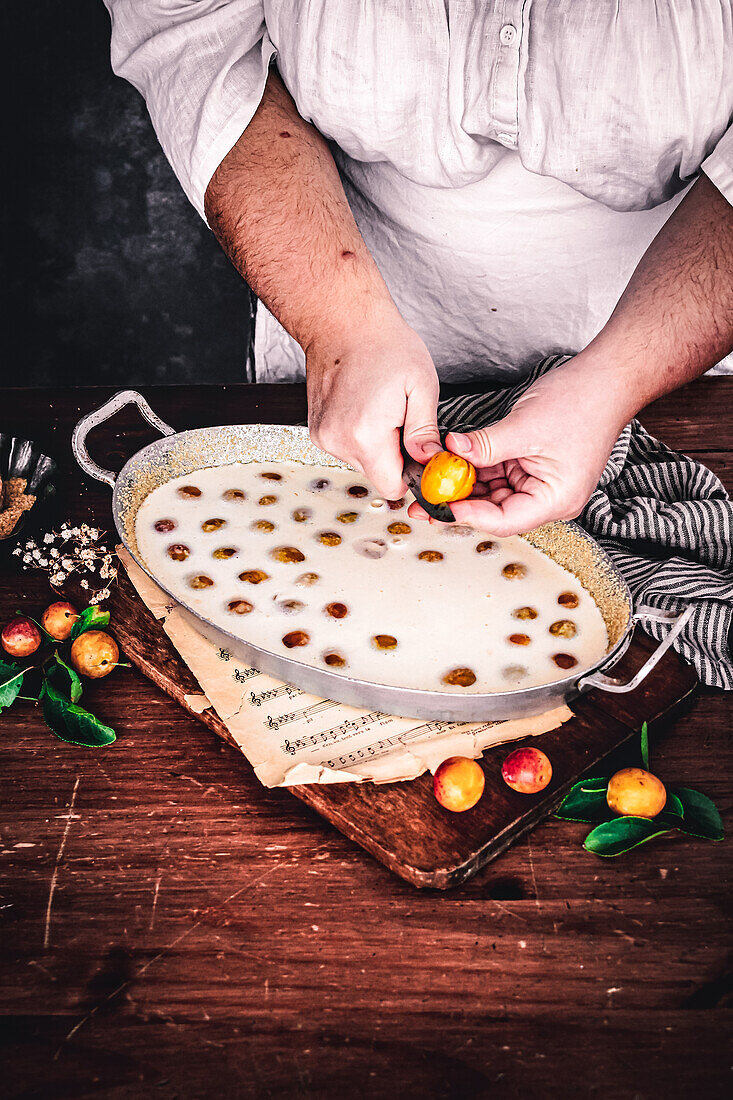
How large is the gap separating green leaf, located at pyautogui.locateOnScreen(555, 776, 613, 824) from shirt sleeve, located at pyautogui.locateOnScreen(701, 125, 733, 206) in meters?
0.69

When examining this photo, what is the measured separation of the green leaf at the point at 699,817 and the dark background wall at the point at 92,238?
7.08 ft

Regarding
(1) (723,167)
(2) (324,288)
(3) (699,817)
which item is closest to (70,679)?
(2) (324,288)

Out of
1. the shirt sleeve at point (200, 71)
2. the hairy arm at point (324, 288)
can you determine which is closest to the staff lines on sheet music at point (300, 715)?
the hairy arm at point (324, 288)

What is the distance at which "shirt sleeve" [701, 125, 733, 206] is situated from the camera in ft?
3.49

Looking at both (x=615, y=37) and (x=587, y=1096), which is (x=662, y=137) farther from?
(x=587, y=1096)

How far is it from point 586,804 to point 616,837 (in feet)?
0.16

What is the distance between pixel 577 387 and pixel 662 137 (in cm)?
37

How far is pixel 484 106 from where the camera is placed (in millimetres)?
1182

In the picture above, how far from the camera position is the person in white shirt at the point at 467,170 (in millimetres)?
1061

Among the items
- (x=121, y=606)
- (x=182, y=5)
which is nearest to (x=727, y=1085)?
(x=121, y=606)

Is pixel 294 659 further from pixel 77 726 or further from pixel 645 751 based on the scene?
pixel 645 751

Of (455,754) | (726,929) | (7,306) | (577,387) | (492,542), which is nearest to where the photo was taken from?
(726,929)

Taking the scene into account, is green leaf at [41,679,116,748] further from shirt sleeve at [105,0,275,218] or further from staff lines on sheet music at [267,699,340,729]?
shirt sleeve at [105,0,275,218]

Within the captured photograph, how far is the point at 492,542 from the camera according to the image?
1249 mm
